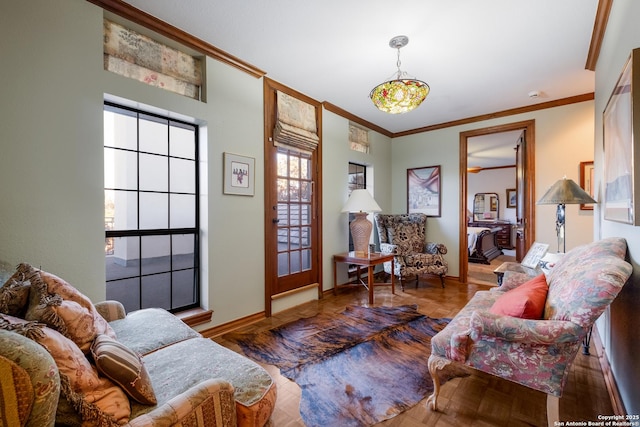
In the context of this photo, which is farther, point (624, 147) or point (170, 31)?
point (170, 31)

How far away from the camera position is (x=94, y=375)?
0.93 meters

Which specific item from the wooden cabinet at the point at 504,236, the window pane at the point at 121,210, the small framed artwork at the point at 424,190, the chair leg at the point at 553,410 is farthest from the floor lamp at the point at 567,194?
the wooden cabinet at the point at 504,236

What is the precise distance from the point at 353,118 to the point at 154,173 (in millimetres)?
2796

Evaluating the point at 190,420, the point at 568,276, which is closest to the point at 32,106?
the point at 190,420

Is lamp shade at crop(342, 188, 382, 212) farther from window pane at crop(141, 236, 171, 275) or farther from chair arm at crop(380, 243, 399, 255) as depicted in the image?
window pane at crop(141, 236, 171, 275)

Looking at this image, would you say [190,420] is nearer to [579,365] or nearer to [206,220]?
[206,220]

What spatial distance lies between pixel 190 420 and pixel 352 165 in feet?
13.1

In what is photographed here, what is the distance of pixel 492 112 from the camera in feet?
13.3

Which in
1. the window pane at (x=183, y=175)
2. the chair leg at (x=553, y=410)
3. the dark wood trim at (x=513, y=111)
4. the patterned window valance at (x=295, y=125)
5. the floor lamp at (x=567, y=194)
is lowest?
the chair leg at (x=553, y=410)

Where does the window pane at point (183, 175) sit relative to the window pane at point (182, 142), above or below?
below

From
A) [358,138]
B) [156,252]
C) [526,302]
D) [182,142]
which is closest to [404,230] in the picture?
[358,138]

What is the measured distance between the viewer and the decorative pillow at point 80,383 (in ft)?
2.65

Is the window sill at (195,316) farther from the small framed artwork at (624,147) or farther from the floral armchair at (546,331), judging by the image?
the small framed artwork at (624,147)

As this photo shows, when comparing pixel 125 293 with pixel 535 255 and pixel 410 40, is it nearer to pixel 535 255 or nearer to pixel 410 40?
pixel 410 40
